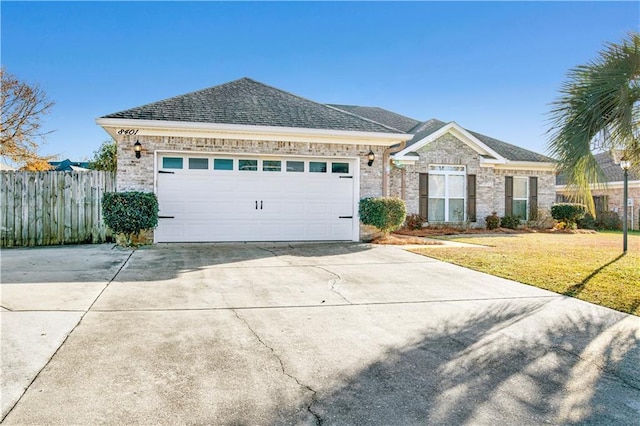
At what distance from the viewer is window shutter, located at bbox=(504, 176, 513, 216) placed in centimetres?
1852

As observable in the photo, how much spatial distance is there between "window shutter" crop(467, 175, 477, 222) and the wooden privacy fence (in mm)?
13552

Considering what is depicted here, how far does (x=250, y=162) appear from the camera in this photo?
11.2m

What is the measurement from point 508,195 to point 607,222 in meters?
7.98

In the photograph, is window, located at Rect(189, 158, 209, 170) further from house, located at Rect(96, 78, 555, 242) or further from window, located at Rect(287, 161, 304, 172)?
window, located at Rect(287, 161, 304, 172)

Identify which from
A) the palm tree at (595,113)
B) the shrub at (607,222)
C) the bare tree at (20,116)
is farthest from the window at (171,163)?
the shrub at (607,222)

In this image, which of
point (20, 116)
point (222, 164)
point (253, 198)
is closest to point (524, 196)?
point (253, 198)

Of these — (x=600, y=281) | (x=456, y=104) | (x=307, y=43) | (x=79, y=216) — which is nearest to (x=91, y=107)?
(x=79, y=216)

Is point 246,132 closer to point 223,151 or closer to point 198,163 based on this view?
point 223,151

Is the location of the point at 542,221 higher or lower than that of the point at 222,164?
lower

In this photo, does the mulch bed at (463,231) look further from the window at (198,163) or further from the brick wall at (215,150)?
the window at (198,163)

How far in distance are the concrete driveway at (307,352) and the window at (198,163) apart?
473cm

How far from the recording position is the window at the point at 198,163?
35.5 feet

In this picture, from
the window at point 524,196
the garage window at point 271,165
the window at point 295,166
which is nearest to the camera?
the garage window at point 271,165

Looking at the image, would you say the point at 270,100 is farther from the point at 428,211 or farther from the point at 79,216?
the point at 428,211
